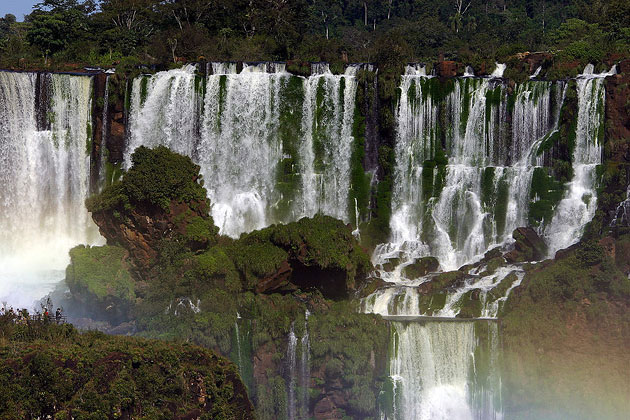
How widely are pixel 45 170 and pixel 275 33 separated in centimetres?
1487

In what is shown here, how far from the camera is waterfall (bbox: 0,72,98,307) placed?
4175 cm

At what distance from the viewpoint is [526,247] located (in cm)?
3747

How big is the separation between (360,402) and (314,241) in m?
5.27

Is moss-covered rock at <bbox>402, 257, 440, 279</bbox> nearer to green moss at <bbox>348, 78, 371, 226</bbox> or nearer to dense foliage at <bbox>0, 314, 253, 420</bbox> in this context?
green moss at <bbox>348, 78, 371, 226</bbox>

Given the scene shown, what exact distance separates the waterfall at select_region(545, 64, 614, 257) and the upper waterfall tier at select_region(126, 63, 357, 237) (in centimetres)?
786

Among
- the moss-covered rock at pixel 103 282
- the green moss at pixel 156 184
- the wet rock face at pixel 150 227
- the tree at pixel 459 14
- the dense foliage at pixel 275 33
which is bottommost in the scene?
the moss-covered rock at pixel 103 282

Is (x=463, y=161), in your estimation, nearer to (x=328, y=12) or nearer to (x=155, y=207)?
(x=155, y=207)

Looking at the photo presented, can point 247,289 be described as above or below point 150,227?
below

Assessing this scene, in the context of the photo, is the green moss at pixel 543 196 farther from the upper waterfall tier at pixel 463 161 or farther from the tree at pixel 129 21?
the tree at pixel 129 21

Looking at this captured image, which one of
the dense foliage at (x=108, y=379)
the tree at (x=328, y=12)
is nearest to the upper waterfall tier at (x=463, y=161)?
the dense foliage at (x=108, y=379)

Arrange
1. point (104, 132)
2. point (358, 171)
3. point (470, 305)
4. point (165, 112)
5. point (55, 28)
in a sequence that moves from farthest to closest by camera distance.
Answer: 1. point (55, 28)
2. point (104, 132)
3. point (165, 112)
4. point (358, 171)
5. point (470, 305)

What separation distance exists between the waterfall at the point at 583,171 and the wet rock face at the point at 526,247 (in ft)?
1.75

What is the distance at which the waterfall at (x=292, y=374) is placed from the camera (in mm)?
32062

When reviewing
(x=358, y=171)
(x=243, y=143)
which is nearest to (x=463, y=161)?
(x=358, y=171)
